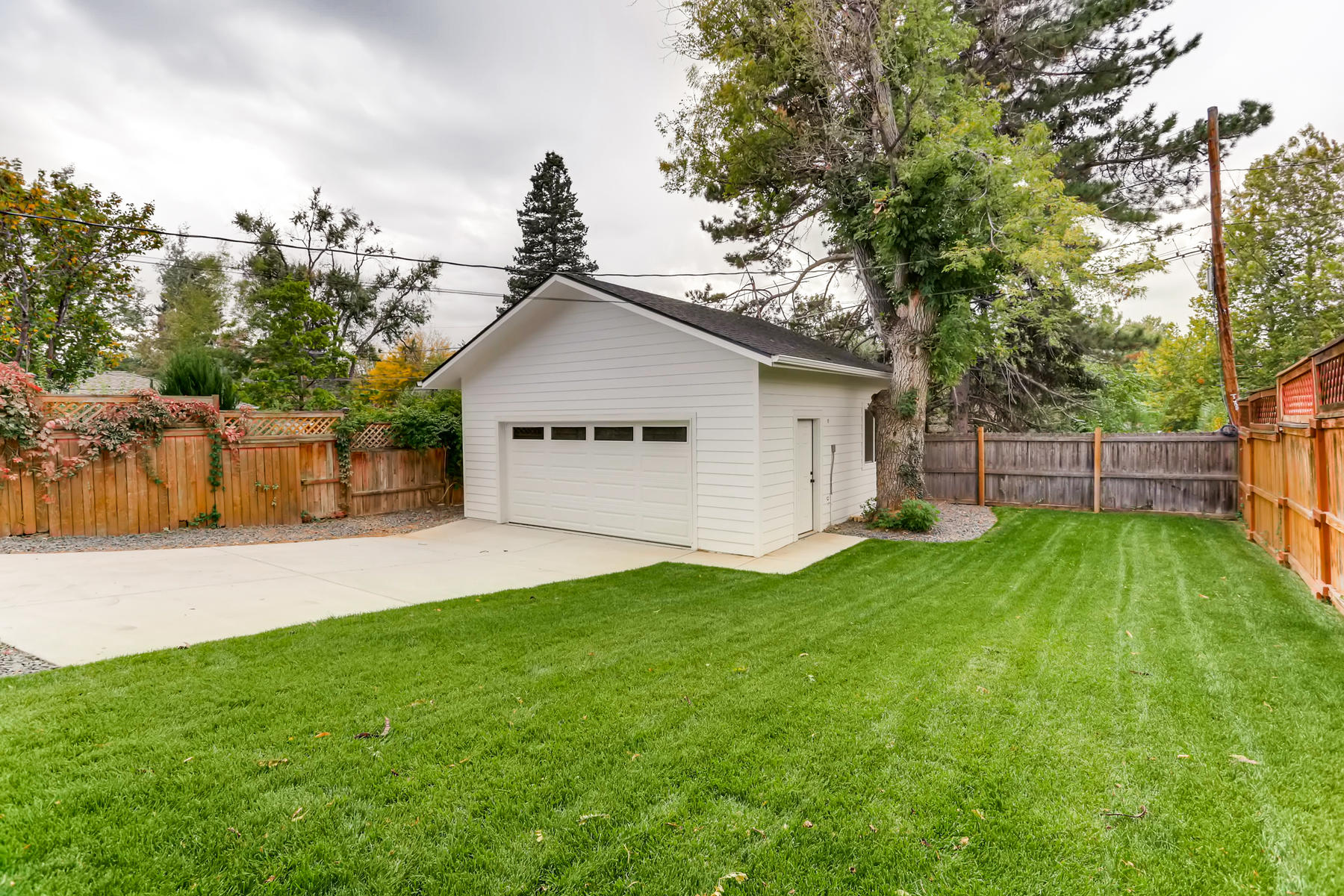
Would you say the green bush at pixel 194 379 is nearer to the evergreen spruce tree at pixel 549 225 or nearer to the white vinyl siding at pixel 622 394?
the white vinyl siding at pixel 622 394

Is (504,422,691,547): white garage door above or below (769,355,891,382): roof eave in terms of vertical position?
below

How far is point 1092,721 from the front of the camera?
3.40 m

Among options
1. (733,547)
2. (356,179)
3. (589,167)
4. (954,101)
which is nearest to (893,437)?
(733,547)

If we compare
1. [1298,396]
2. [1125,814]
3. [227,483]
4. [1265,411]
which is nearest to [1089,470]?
[1265,411]

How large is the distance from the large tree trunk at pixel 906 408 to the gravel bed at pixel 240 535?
803 centimetres

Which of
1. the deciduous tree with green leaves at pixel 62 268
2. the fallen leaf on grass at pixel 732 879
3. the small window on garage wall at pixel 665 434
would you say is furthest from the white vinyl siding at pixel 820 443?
the deciduous tree with green leaves at pixel 62 268

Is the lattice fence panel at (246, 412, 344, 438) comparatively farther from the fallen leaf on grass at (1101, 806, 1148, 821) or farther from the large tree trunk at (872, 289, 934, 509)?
the fallen leaf on grass at (1101, 806, 1148, 821)

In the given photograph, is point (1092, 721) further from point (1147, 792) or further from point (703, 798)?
point (703, 798)

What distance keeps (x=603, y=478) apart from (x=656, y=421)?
1.43m

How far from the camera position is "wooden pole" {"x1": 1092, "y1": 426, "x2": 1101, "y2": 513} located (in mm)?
11570

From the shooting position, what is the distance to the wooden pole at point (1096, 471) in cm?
1157

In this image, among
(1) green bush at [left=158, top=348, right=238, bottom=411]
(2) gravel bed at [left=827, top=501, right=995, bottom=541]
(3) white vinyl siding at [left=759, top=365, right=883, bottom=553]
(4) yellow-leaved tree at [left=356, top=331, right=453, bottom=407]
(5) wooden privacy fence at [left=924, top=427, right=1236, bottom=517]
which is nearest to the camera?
(3) white vinyl siding at [left=759, top=365, right=883, bottom=553]

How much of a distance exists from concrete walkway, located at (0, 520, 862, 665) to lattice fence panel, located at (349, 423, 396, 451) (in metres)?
2.72

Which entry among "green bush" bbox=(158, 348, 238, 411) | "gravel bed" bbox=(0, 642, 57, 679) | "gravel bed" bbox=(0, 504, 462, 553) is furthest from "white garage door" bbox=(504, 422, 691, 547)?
"gravel bed" bbox=(0, 642, 57, 679)
